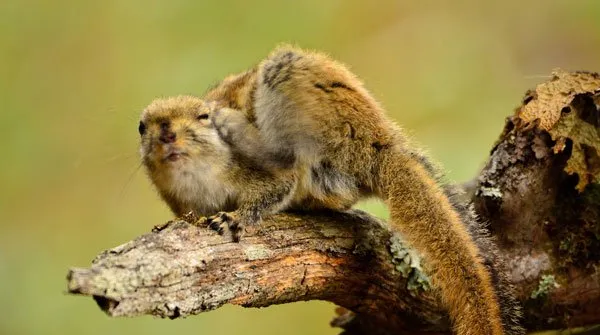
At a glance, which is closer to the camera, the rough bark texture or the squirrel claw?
the squirrel claw

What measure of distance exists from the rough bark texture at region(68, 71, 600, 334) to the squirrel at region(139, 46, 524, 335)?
143mm

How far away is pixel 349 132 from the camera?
310cm

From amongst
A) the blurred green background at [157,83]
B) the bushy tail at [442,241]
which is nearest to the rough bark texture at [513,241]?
the bushy tail at [442,241]

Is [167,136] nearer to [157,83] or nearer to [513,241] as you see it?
[513,241]

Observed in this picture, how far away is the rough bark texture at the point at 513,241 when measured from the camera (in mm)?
2975

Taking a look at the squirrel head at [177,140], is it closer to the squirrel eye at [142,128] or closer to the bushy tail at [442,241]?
the squirrel eye at [142,128]

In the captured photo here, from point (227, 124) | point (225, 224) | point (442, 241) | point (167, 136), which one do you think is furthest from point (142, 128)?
point (442, 241)

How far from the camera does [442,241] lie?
284 centimetres

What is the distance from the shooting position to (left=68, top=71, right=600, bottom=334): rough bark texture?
2975 mm

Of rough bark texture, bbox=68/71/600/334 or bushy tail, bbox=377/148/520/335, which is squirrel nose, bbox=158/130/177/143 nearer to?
rough bark texture, bbox=68/71/600/334

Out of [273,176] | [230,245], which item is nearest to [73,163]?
[273,176]

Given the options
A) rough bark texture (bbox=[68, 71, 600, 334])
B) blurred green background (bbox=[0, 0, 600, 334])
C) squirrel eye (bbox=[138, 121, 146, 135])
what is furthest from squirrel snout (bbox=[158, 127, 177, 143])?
blurred green background (bbox=[0, 0, 600, 334])

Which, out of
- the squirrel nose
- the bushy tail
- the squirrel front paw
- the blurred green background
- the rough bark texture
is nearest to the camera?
the bushy tail

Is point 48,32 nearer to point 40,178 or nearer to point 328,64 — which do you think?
point 40,178
